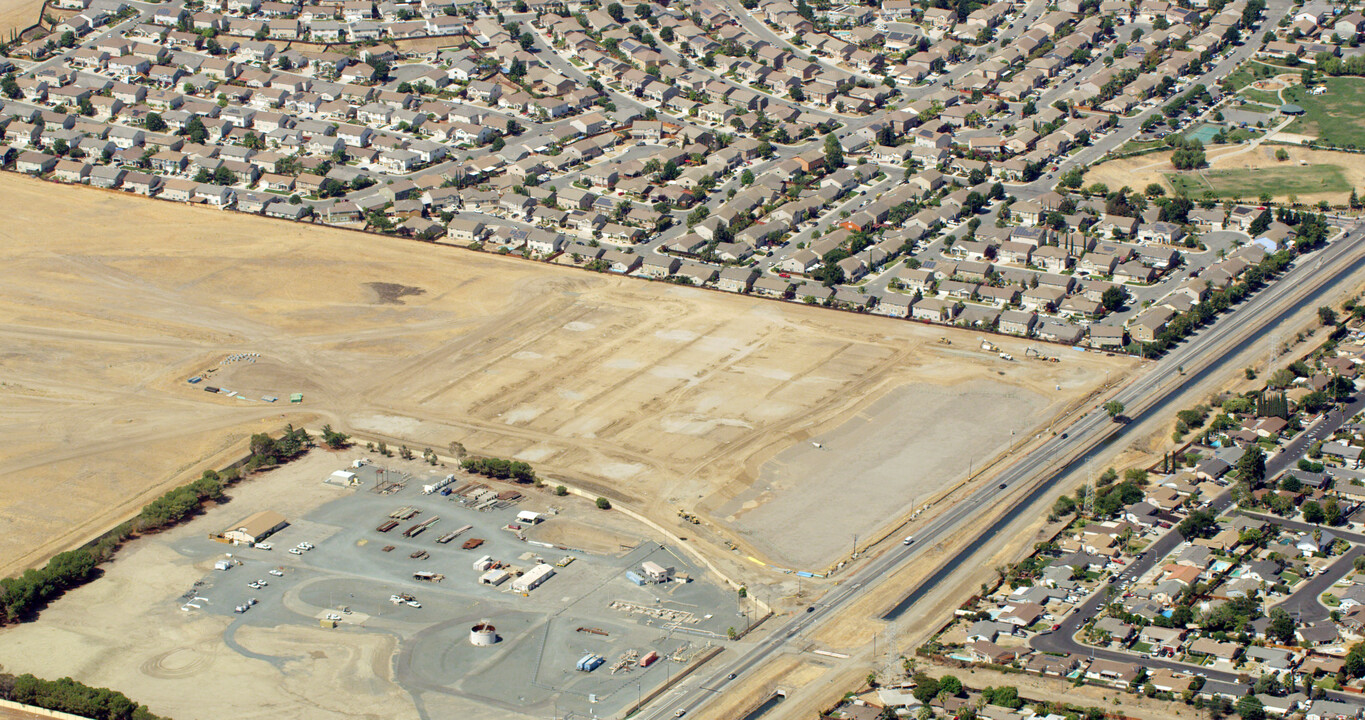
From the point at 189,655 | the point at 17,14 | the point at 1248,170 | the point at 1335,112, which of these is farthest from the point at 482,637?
the point at 17,14

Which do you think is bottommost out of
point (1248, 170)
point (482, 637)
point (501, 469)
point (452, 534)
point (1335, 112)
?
point (482, 637)

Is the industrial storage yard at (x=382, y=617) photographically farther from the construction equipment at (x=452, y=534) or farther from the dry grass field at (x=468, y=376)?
the dry grass field at (x=468, y=376)

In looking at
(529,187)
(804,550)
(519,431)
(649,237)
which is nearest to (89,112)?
(529,187)

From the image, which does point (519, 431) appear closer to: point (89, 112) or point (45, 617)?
point (45, 617)

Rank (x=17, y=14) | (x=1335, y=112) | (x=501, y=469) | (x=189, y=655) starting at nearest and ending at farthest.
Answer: (x=189, y=655), (x=501, y=469), (x=1335, y=112), (x=17, y=14)

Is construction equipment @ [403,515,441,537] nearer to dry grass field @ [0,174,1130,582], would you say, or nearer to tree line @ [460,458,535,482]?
tree line @ [460,458,535,482]

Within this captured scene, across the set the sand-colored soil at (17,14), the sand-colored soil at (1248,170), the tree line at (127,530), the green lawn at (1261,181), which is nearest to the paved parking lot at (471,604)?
the tree line at (127,530)

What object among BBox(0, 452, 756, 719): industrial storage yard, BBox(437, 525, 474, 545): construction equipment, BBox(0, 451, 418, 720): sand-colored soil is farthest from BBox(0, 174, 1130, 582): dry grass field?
BBox(437, 525, 474, 545): construction equipment

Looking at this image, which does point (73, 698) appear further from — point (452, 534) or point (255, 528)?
point (452, 534)
